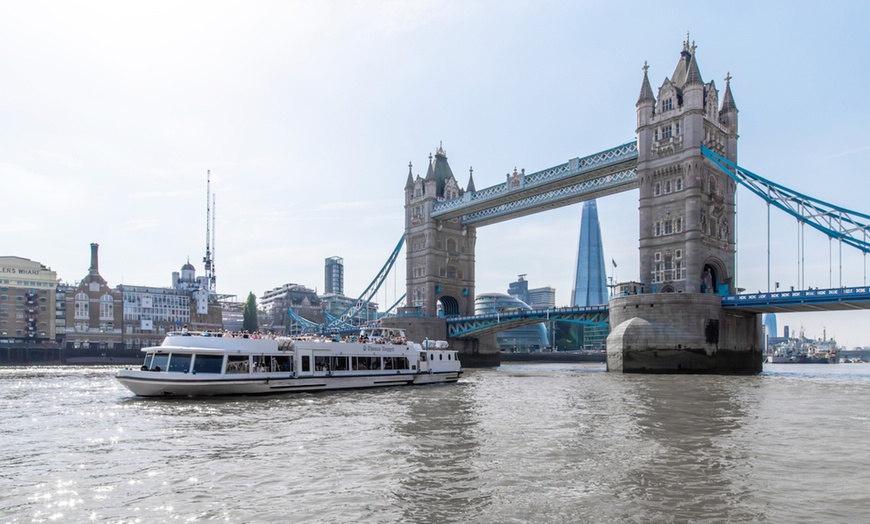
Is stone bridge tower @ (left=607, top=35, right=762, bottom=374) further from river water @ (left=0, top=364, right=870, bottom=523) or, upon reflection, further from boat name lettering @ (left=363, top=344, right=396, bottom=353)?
river water @ (left=0, top=364, right=870, bottom=523)

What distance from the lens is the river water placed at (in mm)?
12109

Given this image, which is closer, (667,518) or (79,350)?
(667,518)

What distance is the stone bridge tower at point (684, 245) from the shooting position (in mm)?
56969

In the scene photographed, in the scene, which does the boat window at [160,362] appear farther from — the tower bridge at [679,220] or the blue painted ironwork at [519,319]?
the blue painted ironwork at [519,319]

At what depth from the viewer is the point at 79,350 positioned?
105375mm

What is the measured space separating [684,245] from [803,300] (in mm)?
11778

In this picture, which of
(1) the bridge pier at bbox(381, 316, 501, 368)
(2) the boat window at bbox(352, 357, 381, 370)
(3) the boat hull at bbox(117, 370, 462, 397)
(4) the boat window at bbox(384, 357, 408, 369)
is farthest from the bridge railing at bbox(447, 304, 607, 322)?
(3) the boat hull at bbox(117, 370, 462, 397)

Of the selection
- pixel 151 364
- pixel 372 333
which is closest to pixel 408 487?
pixel 151 364

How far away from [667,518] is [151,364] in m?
27.6

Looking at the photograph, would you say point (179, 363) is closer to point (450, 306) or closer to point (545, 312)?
point (545, 312)

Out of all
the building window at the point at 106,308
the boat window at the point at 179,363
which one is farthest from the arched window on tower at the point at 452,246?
the building window at the point at 106,308

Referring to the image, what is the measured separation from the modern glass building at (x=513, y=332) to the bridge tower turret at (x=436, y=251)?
74.8 meters

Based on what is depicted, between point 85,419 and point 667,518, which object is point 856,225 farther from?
point 85,419

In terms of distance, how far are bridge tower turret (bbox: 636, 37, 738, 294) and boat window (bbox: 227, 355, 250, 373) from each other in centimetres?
4261
